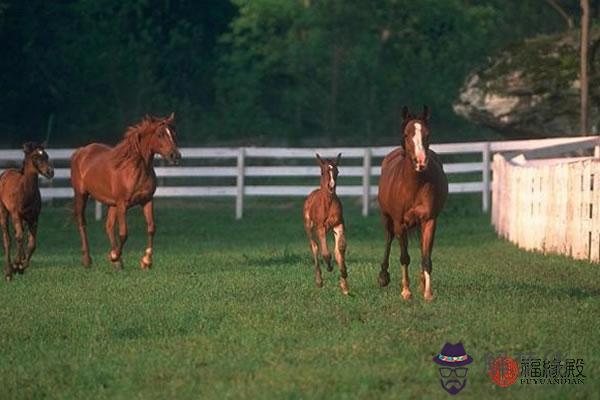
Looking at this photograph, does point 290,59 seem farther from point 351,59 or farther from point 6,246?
point 6,246

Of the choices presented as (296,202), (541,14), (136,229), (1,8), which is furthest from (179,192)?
(541,14)

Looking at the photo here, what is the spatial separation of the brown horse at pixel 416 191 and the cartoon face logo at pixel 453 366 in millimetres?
3851

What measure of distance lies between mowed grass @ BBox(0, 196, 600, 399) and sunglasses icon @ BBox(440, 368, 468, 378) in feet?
0.27

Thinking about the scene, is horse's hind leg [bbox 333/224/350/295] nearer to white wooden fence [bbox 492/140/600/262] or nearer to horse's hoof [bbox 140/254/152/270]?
horse's hoof [bbox 140/254/152/270]

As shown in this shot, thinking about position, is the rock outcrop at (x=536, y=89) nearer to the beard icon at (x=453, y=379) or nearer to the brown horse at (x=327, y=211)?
the brown horse at (x=327, y=211)

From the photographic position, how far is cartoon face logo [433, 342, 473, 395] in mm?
11382

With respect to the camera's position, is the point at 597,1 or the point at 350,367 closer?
the point at 350,367

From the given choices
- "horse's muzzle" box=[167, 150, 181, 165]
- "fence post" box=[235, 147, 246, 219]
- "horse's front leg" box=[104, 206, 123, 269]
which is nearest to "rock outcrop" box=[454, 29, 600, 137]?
"fence post" box=[235, 147, 246, 219]

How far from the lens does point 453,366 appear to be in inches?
475

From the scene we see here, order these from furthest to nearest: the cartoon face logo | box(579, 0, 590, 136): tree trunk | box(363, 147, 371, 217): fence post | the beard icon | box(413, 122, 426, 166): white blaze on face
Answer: box(363, 147, 371, 217): fence post
box(579, 0, 590, 136): tree trunk
box(413, 122, 426, 166): white blaze on face
the cartoon face logo
the beard icon

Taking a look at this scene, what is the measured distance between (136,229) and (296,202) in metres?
11.2

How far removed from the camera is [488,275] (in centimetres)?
2003

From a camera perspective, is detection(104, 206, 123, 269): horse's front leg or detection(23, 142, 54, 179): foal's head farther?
detection(104, 206, 123, 269): horse's front leg

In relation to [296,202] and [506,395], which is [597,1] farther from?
[506,395]
